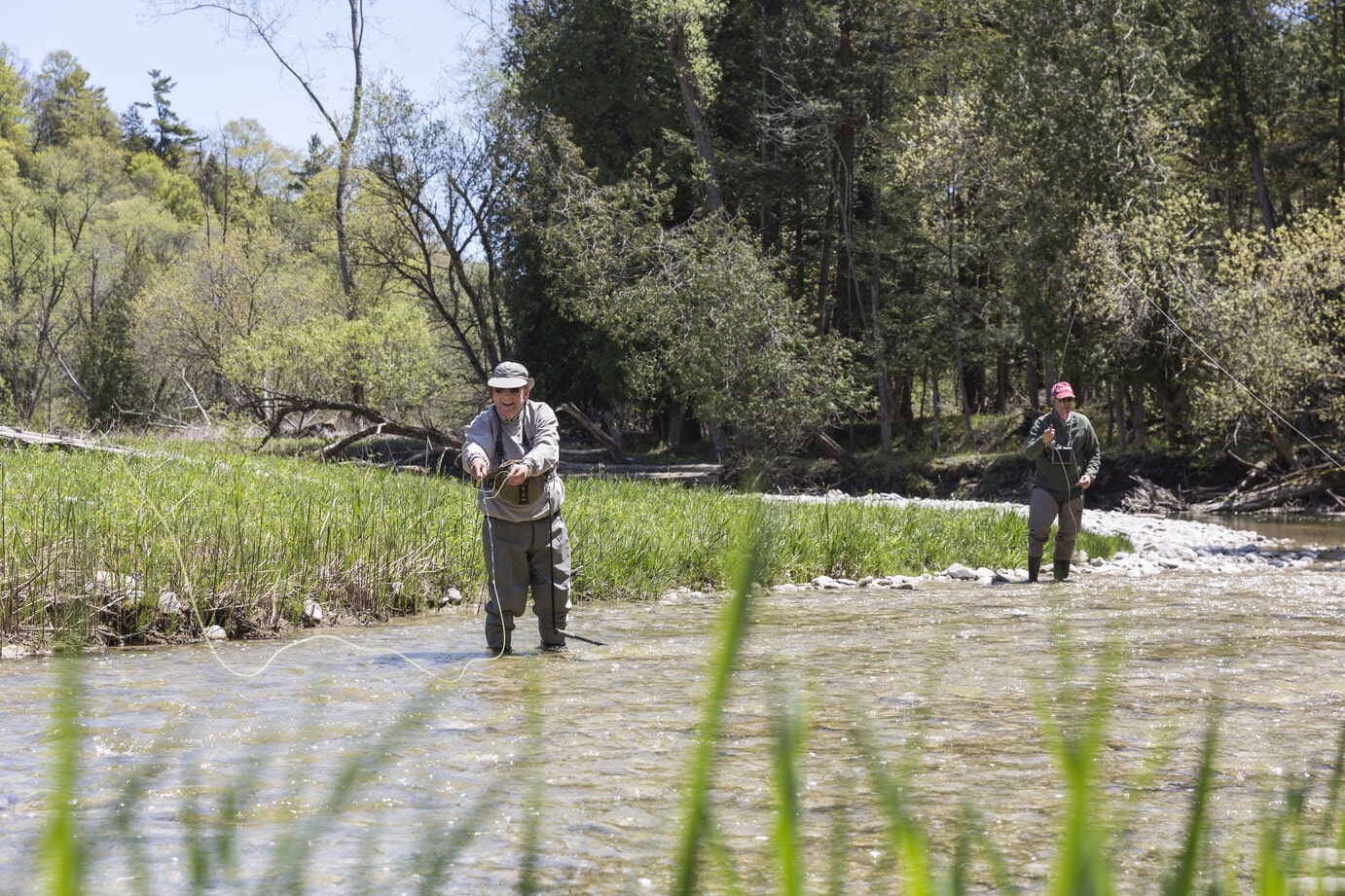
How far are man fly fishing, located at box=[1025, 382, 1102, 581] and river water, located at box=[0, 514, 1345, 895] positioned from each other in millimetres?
3957

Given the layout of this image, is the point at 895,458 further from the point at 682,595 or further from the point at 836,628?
the point at 836,628

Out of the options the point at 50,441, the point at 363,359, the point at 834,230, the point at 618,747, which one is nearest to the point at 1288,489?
the point at 834,230

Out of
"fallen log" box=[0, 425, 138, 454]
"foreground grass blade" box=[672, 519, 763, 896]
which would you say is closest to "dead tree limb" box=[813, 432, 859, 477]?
"fallen log" box=[0, 425, 138, 454]

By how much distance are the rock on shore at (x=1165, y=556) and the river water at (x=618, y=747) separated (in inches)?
186

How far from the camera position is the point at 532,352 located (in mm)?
39656

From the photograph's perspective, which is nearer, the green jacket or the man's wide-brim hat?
the man's wide-brim hat

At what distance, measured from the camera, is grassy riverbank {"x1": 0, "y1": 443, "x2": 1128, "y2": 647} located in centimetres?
828

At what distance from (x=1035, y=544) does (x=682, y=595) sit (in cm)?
445

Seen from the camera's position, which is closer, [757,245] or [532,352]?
[757,245]

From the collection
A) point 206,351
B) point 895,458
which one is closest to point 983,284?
point 895,458

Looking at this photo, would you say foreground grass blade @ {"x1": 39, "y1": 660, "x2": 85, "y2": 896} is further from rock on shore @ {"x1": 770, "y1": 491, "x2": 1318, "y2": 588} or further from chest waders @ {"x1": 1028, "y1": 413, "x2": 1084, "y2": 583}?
chest waders @ {"x1": 1028, "y1": 413, "x2": 1084, "y2": 583}

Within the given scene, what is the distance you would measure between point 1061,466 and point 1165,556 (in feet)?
15.8

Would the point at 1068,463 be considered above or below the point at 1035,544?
above

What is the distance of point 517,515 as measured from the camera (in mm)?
8344
